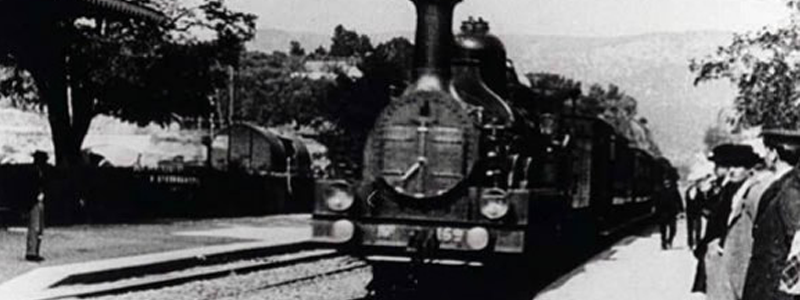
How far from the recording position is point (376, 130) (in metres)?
12.7

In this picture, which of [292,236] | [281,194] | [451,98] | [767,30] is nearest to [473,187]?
[451,98]

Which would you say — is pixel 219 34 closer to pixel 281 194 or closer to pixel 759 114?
pixel 281 194

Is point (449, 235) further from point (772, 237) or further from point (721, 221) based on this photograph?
point (772, 237)

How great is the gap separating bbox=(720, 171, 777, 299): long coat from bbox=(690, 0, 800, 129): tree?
8486 mm

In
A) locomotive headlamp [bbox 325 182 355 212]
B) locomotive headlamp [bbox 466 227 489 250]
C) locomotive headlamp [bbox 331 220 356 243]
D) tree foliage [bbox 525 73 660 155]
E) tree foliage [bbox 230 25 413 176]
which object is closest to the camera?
locomotive headlamp [bbox 466 227 489 250]

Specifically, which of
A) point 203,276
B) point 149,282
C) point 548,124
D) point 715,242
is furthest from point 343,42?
point 715,242

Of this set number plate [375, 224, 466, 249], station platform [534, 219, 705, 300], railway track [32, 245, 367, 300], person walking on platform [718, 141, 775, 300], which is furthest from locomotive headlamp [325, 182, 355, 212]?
person walking on platform [718, 141, 775, 300]

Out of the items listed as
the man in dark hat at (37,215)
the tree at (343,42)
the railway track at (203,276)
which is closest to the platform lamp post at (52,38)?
the man in dark hat at (37,215)

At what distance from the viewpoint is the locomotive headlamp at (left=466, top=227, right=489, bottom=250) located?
11.8m

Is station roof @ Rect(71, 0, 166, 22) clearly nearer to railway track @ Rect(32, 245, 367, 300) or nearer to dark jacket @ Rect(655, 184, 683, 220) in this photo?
railway track @ Rect(32, 245, 367, 300)

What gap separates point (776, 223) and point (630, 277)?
334 inches

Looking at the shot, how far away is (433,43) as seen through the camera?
41.5 feet

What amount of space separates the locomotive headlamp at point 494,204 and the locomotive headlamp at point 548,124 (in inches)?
146

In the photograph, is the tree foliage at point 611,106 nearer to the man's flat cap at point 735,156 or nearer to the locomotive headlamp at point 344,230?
the man's flat cap at point 735,156
